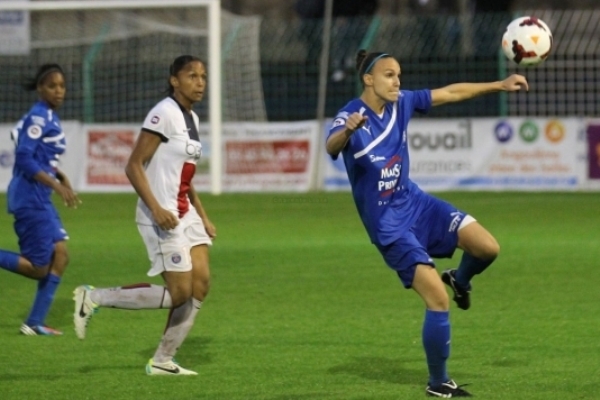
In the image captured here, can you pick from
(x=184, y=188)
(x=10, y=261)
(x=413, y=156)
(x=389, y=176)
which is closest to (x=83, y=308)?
(x=184, y=188)

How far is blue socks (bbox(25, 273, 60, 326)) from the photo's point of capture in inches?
388

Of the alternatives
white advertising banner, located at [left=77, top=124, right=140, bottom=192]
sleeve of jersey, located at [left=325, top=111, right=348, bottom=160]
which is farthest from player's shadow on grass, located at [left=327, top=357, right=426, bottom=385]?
white advertising banner, located at [left=77, top=124, right=140, bottom=192]

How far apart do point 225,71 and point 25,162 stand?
15.0m

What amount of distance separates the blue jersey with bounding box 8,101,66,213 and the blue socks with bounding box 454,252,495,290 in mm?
3382

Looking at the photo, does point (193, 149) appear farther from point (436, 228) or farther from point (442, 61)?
point (442, 61)

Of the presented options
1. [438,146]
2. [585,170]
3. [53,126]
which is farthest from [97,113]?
[53,126]

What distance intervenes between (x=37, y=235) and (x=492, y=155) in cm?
1360

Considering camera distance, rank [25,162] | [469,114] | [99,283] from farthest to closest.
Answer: [469,114]
[99,283]
[25,162]

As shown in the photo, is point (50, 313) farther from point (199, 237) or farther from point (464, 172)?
point (464, 172)

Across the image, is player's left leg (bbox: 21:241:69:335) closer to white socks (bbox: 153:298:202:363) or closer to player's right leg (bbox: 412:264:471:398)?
→ white socks (bbox: 153:298:202:363)

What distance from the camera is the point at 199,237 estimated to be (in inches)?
323

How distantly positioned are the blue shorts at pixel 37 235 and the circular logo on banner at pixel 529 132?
13.5 meters

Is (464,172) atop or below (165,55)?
below

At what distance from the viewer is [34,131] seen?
9797 millimetres
